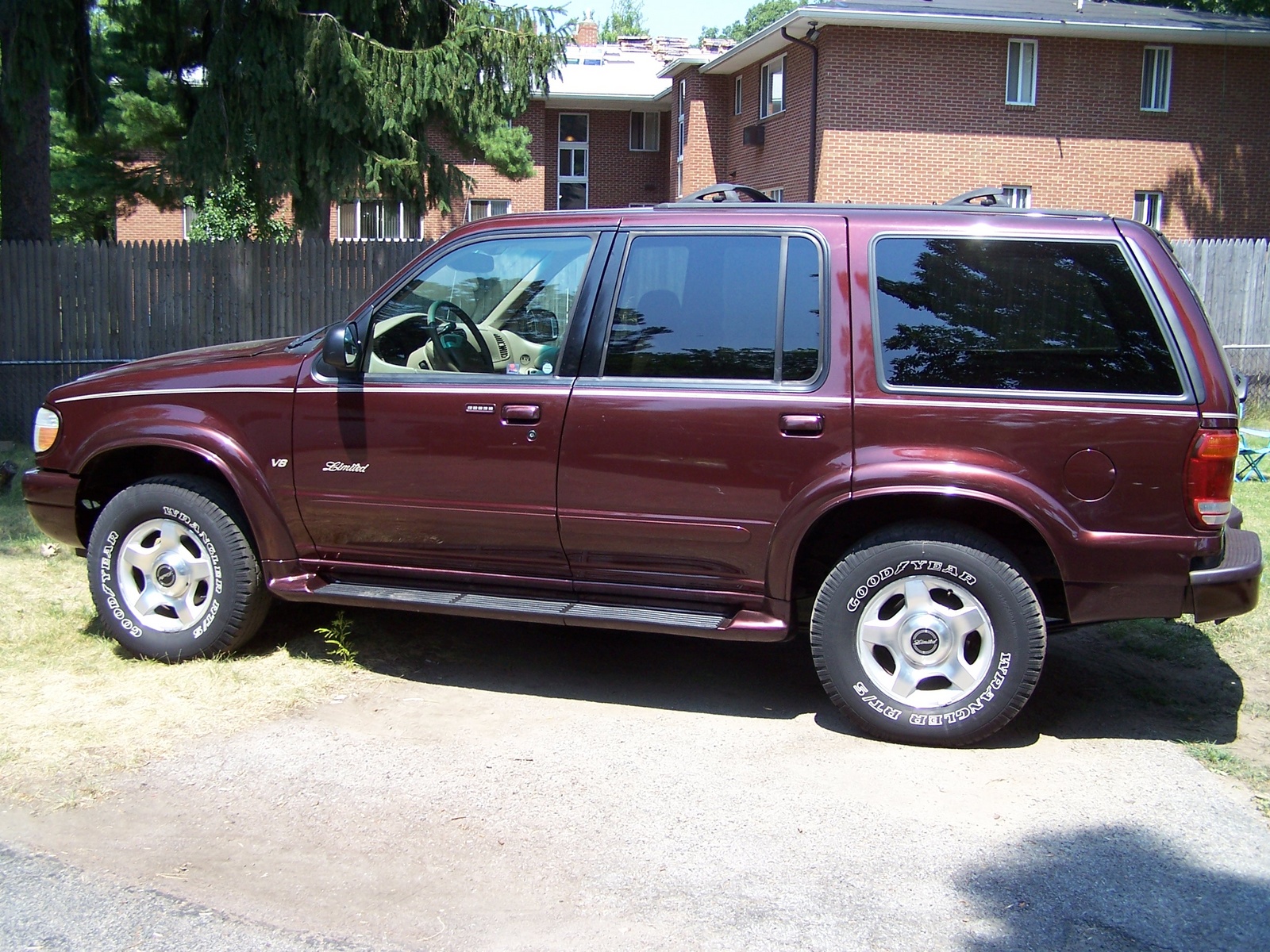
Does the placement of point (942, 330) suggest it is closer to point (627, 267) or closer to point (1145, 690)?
point (627, 267)

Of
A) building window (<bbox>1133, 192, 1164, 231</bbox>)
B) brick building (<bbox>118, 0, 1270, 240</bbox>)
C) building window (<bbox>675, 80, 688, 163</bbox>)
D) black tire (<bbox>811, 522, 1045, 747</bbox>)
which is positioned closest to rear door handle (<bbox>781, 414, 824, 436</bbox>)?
black tire (<bbox>811, 522, 1045, 747</bbox>)

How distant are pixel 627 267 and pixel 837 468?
125 cm

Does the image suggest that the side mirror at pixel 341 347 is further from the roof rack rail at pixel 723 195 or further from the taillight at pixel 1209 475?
the taillight at pixel 1209 475

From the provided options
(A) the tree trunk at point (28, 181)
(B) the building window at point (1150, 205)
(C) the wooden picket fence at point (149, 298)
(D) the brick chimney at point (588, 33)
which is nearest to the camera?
(C) the wooden picket fence at point (149, 298)

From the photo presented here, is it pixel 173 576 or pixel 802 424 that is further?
pixel 173 576

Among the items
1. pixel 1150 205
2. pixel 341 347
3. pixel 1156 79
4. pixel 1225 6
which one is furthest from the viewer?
pixel 1225 6

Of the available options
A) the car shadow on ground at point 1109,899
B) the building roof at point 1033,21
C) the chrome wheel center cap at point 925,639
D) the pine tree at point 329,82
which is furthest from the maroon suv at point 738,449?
the building roof at point 1033,21

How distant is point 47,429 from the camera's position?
18.7 ft

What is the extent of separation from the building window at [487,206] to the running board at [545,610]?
1167 inches

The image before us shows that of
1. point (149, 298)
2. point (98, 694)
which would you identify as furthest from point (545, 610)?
point (149, 298)

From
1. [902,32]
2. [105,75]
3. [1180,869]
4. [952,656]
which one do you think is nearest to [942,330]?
[952,656]

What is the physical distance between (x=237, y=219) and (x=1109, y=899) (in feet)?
78.1

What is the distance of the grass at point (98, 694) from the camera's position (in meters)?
4.48

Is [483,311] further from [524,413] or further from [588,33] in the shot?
[588,33]
